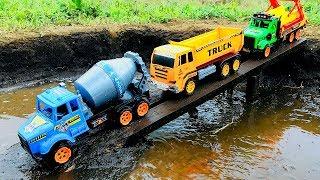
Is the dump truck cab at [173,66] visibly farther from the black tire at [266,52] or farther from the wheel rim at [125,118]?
the black tire at [266,52]

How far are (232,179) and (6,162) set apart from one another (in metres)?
6.41

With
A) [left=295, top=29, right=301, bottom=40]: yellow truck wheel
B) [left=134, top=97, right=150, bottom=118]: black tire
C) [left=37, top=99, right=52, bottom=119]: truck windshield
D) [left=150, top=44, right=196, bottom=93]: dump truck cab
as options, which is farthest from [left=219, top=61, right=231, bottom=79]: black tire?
[left=37, top=99, right=52, bottom=119]: truck windshield

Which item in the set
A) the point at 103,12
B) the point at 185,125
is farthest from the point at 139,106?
the point at 103,12

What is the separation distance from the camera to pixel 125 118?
39.1ft

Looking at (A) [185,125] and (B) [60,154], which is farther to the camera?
(A) [185,125]

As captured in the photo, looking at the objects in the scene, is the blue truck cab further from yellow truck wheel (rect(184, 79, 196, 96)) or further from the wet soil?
yellow truck wheel (rect(184, 79, 196, 96))

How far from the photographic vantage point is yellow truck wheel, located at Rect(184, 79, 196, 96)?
1315 cm

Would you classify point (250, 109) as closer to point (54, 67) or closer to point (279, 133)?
point (279, 133)

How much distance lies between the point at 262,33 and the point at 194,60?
3.96m

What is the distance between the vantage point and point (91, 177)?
10734 millimetres

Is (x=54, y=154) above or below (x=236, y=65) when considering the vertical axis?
below

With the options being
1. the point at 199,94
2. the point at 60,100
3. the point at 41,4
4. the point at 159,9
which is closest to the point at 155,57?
the point at 199,94

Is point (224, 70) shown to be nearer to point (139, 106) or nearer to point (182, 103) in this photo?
point (182, 103)

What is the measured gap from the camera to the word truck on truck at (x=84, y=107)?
33.8 ft
